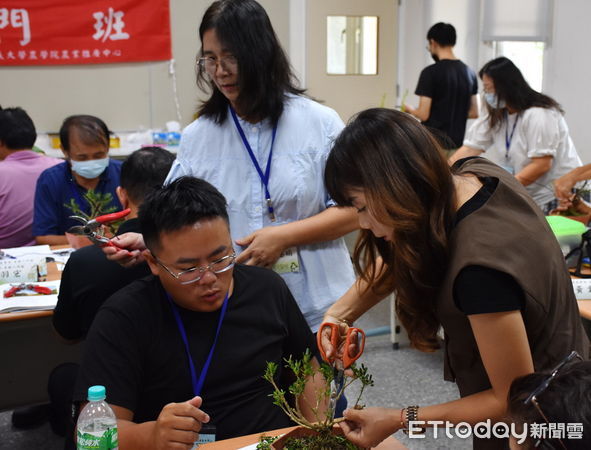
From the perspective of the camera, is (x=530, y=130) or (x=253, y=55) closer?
(x=253, y=55)

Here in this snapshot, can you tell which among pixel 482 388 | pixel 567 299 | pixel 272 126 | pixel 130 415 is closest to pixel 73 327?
pixel 130 415

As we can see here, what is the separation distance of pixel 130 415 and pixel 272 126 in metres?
0.88

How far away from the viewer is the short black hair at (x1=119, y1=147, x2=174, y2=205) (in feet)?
7.36

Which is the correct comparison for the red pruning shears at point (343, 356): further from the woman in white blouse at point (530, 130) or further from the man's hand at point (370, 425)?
the woman in white blouse at point (530, 130)

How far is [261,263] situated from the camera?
5.97 ft

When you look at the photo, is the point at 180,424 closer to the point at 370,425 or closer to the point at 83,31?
the point at 370,425

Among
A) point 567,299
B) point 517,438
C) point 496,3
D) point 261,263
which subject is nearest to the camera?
point 517,438

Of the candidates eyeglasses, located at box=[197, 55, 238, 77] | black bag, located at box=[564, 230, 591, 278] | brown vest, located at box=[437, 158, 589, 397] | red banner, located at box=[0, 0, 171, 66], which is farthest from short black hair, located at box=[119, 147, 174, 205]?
red banner, located at box=[0, 0, 171, 66]

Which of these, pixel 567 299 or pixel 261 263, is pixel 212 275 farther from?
pixel 567 299

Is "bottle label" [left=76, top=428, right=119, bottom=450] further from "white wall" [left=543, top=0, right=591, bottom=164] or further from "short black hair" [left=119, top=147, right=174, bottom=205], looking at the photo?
"white wall" [left=543, top=0, right=591, bottom=164]

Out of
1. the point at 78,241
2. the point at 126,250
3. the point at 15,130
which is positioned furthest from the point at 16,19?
the point at 126,250

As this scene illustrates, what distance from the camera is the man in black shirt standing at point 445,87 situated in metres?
5.33

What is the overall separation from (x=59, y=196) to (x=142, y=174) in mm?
1110

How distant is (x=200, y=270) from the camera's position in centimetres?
159
